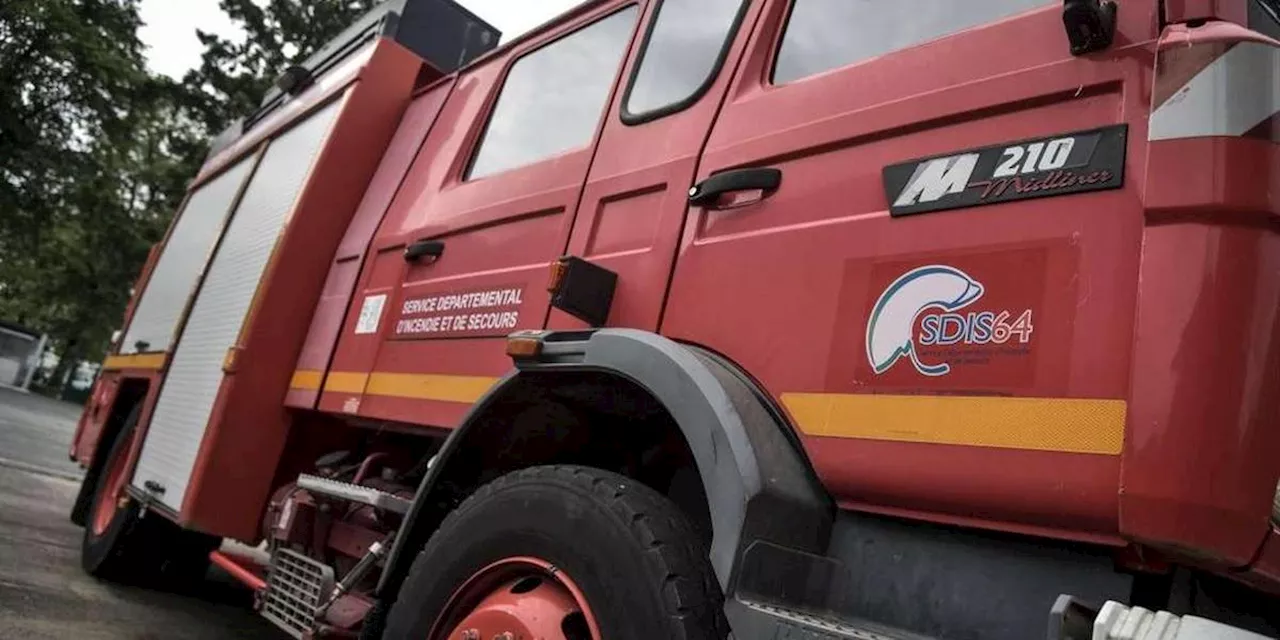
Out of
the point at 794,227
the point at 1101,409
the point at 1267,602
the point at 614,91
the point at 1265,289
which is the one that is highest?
the point at 614,91

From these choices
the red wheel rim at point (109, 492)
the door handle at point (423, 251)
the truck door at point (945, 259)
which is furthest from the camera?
the red wheel rim at point (109, 492)

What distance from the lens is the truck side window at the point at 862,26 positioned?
1983 mm

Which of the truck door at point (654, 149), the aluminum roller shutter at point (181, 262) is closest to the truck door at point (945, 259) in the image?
the truck door at point (654, 149)

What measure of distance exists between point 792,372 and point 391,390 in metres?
1.89

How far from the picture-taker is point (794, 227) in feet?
6.79

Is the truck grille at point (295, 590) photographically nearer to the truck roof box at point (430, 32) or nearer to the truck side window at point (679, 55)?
the truck side window at point (679, 55)

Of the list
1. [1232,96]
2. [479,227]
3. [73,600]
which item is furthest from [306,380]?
[1232,96]

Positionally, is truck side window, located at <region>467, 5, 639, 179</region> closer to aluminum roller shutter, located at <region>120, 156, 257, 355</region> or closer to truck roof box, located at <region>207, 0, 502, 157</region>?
truck roof box, located at <region>207, 0, 502, 157</region>

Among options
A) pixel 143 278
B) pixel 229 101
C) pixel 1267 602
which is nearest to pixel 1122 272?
pixel 1267 602

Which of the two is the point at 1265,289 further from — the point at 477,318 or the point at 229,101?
the point at 229,101

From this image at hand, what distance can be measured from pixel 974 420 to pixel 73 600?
4947mm

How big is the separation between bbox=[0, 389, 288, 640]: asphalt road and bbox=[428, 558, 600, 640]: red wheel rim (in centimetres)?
276

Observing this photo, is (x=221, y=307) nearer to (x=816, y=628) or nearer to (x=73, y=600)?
(x=73, y=600)

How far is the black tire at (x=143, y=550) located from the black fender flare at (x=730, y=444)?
14.1 ft
